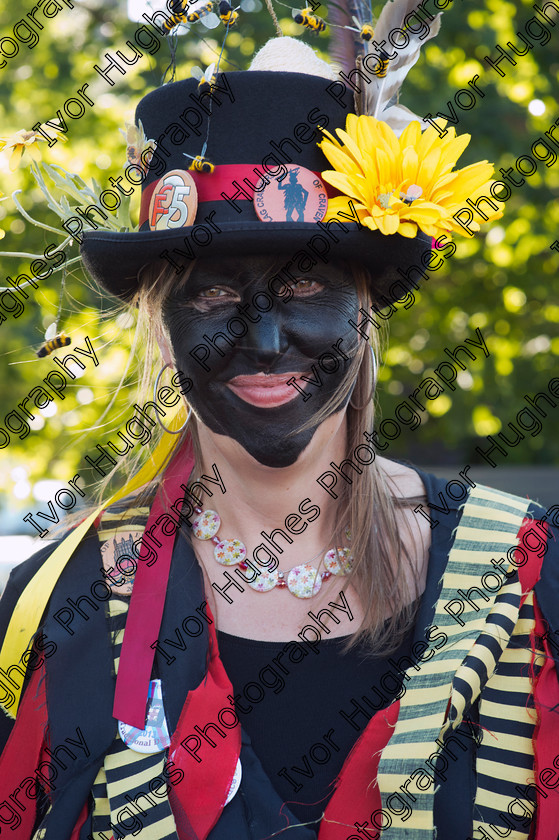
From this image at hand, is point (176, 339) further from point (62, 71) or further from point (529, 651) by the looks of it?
point (62, 71)

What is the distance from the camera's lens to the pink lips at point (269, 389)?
69.9 inches

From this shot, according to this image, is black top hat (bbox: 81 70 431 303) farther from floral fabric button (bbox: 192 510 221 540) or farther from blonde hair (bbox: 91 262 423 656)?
floral fabric button (bbox: 192 510 221 540)

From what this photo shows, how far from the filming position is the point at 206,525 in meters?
2.01

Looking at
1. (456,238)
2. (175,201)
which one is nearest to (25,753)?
(175,201)

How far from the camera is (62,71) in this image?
4156 millimetres

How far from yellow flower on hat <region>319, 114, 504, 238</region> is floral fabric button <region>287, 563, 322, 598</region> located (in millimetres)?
795

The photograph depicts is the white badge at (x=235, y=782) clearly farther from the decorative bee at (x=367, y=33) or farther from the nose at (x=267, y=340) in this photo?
the decorative bee at (x=367, y=33)

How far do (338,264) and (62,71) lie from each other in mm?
2963

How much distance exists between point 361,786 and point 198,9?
1.71 metres

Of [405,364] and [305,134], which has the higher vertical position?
[405,364]

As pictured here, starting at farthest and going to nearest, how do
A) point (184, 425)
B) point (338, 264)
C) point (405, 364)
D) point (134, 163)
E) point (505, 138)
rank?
1. point (405, 364)
2. point (505, 138)
3. point (184, 425)
4. point (134, 163)
5. point (338, 264)

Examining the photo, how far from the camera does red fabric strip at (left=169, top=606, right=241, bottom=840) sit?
1.65 m

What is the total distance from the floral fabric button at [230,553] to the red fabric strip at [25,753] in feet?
1.52

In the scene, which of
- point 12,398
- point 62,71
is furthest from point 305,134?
point 12,398
